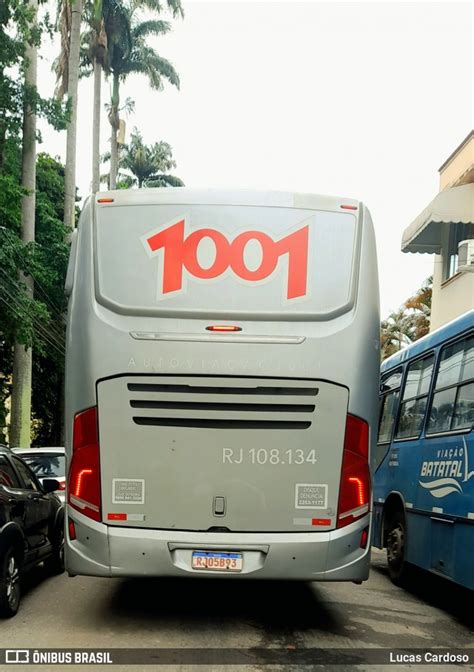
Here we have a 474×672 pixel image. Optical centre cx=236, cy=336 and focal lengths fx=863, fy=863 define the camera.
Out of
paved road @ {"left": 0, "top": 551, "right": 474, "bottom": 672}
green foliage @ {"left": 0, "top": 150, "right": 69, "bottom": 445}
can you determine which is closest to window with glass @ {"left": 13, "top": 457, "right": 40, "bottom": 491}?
paved road @ {"left": 0, "top": 551, "right": 474, "bottom": 672}

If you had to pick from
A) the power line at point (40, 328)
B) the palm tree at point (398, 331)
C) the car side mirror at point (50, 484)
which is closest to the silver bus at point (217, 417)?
the car side mirror at point (50, 484)

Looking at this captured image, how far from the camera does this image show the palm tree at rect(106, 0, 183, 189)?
124 ft

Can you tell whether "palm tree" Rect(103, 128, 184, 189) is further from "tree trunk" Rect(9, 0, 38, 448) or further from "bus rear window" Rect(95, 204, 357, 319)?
"bus rear window" Rect(95, 204, 357, 319)

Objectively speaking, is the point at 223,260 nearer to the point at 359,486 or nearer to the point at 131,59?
the point at 359,486

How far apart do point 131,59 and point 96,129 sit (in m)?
5.46

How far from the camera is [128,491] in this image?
679cm

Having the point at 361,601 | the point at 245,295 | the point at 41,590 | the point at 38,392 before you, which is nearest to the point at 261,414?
the point at 245,295

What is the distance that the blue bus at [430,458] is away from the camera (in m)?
7.84

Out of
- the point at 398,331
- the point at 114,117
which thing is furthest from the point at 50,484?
the point at 398,331

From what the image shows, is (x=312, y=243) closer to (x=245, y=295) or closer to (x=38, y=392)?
(x=245, y=295)

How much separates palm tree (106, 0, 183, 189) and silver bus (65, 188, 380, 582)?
32.3m

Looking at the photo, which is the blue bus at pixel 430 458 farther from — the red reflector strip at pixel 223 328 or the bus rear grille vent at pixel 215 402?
the red reflector strip at pixel 223 328

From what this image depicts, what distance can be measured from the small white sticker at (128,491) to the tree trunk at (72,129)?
2075 cm

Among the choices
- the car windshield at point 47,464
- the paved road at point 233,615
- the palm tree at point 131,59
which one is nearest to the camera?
the paved road at point 233,615
